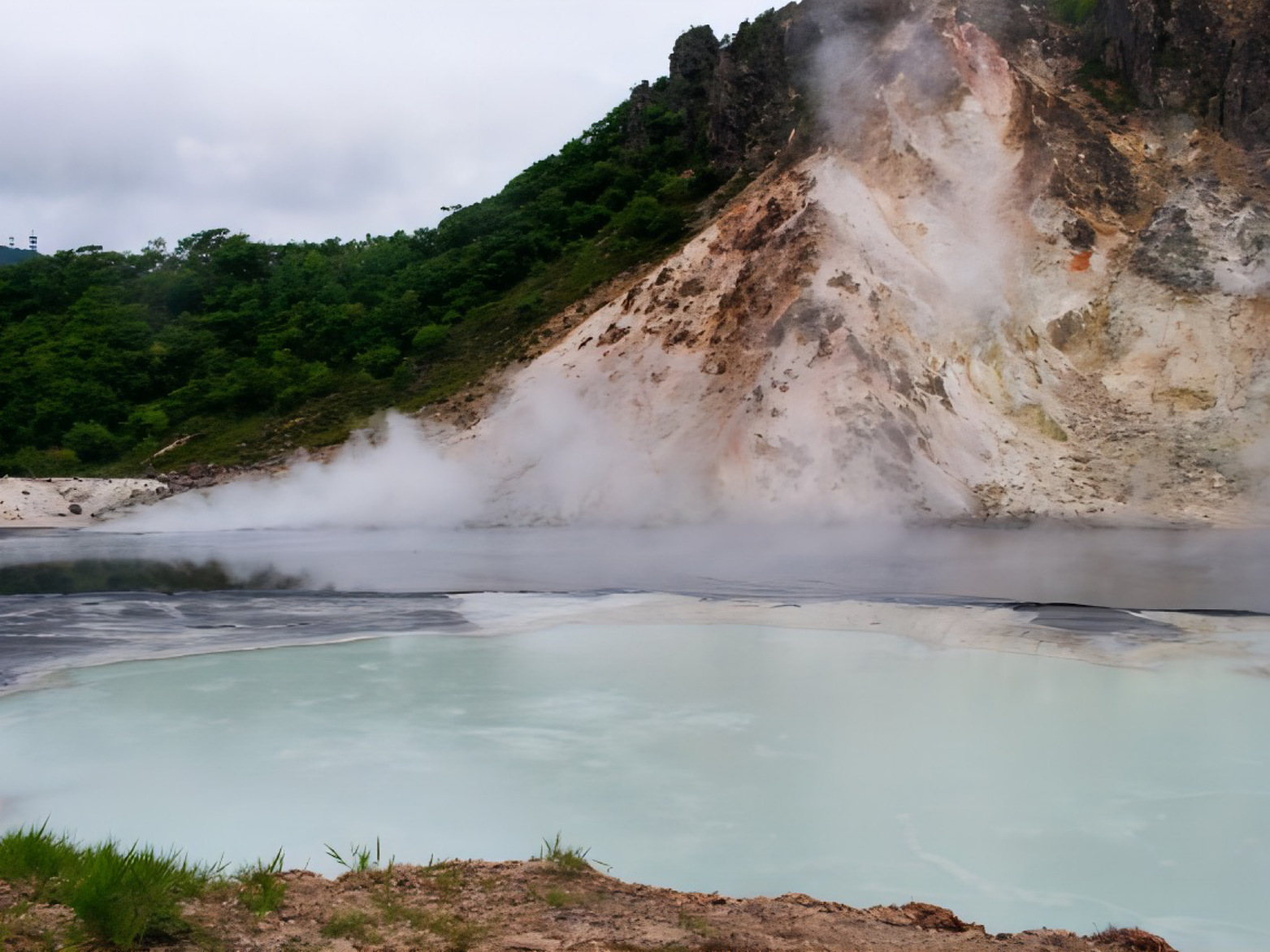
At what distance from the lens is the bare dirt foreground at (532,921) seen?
507 cm

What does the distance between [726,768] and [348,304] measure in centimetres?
3148

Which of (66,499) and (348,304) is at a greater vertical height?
(348,304)

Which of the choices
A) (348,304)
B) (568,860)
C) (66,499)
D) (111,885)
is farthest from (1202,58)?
(111,885)

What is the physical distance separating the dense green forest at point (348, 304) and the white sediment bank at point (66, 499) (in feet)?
8.91

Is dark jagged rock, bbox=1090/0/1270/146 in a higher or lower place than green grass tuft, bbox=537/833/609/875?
higher

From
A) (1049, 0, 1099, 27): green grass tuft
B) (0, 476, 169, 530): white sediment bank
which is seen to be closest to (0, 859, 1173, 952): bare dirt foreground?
(0, 476, 169, 530): white sediment bank

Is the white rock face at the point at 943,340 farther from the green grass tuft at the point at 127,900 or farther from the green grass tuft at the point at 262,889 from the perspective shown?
the green grass tuft at the point at 127,900

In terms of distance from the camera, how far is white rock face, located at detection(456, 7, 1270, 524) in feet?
73.0

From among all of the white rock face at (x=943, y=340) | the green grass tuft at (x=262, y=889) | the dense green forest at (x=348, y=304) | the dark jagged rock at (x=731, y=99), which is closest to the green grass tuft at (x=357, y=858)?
the green grass tuft at (x=262, y=889)

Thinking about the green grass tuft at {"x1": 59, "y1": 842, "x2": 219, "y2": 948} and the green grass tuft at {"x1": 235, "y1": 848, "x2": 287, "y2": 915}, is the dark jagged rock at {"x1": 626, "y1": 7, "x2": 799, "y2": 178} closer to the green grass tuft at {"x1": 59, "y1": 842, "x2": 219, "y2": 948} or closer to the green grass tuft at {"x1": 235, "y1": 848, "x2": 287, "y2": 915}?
the green grass tuft at {"x1": 235, "y1": 848, "x2": 287, "y2": 915}

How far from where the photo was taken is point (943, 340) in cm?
2478

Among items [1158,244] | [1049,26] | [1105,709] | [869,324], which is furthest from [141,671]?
[1049,26]

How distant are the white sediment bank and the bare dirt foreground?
21.5 metres

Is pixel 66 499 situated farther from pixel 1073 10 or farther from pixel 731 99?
pixel 1073 10
